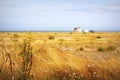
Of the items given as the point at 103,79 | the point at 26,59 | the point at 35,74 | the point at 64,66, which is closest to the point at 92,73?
the point at 103,79

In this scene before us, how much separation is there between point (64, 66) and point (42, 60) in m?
1.14

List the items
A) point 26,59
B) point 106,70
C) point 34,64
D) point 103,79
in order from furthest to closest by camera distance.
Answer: point 34,64 → point 106,70 → point 103,79 → point 26,59

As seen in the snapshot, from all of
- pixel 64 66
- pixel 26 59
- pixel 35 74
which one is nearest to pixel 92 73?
pixel 64 66

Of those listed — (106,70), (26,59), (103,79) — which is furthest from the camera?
(106,70)

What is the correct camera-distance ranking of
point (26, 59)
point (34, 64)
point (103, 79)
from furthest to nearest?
point (34, 64) < point (103, 79) < point (26, 59)

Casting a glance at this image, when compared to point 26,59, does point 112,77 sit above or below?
below

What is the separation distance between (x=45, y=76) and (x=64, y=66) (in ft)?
2.54

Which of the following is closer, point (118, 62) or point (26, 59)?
point (26, 59)

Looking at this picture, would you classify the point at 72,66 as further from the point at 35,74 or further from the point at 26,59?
the point at 26,59

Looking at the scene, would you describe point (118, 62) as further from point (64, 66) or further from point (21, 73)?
point (21, 73)

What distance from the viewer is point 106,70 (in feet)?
24.7

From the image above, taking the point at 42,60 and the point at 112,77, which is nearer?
the point at 112,77

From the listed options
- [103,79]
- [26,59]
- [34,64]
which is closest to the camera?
[26,59]

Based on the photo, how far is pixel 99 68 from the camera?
7.62 metres
